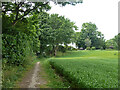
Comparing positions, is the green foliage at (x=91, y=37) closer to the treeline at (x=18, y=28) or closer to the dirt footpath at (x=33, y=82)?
the treeline at (x=18, y=28)

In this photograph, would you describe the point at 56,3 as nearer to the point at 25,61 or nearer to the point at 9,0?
the point at 9,0

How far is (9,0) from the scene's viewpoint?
11625mm

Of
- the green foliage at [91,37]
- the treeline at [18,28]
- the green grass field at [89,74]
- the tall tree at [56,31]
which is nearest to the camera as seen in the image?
the green grass field at [89,74]

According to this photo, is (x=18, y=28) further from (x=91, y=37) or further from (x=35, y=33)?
(x=91, y=37)

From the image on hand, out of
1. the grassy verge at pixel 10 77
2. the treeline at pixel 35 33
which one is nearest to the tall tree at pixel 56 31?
the treeline at pixel 35 33

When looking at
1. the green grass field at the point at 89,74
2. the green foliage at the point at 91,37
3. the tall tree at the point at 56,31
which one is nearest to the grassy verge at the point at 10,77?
the green grass field at the point at 89,74

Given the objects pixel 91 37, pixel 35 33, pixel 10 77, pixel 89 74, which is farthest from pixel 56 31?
pixel 91 37

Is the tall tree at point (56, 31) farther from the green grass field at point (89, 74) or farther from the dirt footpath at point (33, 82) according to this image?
the dirt footpath at point (33, 82)

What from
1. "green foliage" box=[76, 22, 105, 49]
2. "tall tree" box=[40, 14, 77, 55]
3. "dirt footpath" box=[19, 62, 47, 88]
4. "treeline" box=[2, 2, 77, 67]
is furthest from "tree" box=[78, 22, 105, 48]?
"dirt footpath" box=[19, 62, 47, 88]

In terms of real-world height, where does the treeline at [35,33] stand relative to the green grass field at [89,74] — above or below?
above

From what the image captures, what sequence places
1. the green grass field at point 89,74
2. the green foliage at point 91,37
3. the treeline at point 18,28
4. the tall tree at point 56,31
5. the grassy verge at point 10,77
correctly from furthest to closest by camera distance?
1. the green foliage at point 91,37
2. the tall tree at point 56,31
3. the treeline at point 18,28
4. the grassy verge at point 10,77
5. the green grass field at point 89,74

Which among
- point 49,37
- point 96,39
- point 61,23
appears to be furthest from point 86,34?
point 49,37

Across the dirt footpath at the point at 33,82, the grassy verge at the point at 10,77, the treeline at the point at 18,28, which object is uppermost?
the treeline at the point at 18,28

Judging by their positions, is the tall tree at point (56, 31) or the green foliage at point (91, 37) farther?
the green foliage at point (91, 37)
